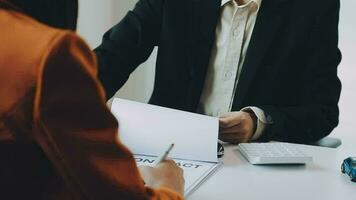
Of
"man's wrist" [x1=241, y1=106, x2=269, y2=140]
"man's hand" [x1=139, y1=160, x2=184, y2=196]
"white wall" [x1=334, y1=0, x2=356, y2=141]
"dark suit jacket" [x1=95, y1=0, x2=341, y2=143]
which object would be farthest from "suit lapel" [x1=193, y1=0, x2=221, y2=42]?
"white wall" [x1=334, y1=0, x2=356, y2=141]

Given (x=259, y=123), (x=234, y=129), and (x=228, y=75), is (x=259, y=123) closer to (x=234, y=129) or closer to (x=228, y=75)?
→ (x=234, y=129)

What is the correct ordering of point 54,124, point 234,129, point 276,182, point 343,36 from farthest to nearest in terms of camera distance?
point 343,36, point 234,129, point 276,182, point 54,124

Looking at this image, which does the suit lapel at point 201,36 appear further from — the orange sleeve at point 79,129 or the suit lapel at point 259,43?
the orange sleeve at point 79,129

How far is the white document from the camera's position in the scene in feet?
2.98

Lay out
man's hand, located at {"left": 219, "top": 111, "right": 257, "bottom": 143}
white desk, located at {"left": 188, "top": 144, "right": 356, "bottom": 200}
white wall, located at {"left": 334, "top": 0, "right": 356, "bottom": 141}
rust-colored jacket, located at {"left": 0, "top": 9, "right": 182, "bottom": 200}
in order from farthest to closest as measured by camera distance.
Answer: white wall, located at {"left": 334, "top": 0, "right": 356, "bottom": 141} → man's hand, located at {"left": 219, "top": 111, "right": 257, "bottom": 143} → white desk, located at {"left": 188, "top": 144, "right": 356, "bottom": 200} → rust-colored jacket, located at {"left": 0, "top": 9, "right": 182, "bottom": 200}

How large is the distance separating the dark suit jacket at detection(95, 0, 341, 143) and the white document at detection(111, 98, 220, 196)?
35 centimetres

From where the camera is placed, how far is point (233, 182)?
829 mm

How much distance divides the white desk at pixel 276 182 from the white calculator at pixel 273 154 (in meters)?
0.01

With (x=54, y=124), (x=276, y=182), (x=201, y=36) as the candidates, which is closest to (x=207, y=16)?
(x=201, y=36)

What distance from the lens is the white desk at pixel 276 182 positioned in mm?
780

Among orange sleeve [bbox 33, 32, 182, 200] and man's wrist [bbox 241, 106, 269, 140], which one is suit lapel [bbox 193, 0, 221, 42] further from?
orange sleeve [bbox 33, 32, 182, 200]

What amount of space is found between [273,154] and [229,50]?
0.46 meters

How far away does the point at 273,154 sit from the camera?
3.06 feet

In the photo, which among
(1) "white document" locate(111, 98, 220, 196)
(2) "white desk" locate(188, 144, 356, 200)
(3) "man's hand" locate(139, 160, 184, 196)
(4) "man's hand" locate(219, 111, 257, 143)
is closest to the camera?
(3) "man's hand" locate(139, 160, 184, 196)
